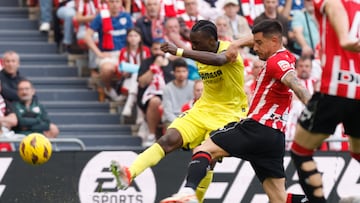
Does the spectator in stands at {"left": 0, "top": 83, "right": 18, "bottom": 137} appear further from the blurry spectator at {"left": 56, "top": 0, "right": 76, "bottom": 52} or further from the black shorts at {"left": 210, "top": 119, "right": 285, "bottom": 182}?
the black shorts at {"left": 210, "top": 119, "right": 285, "bottom": 182}

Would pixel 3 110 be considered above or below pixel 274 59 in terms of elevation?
below

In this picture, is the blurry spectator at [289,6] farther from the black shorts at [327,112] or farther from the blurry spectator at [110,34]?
the black shorts at [327,112]

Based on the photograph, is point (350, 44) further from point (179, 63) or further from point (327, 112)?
point (179, 63)

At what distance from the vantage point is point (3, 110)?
17.3 metres

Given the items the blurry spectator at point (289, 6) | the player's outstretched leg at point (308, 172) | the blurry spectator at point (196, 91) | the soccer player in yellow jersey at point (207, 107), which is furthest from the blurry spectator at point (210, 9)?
the player's outstretched leg at point (308, 172)

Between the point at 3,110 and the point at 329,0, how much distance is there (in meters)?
7.45

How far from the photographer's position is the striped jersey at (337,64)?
11031 millimetres

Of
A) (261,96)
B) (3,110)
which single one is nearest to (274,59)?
(261,96)

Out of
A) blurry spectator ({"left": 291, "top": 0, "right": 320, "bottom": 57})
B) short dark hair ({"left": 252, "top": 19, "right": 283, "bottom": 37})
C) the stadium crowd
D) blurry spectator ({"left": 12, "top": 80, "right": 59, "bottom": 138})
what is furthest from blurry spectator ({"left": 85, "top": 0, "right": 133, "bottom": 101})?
short dark hair ({"left": 252, "top": 19, "right": 283, "bottom": 37})

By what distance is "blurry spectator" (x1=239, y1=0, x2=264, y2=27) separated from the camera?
19.9 meters

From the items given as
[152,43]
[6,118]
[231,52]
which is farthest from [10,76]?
[231,52]

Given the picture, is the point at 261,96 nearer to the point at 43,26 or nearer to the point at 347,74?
the point at 347,74

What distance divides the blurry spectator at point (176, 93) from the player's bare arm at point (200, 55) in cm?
483

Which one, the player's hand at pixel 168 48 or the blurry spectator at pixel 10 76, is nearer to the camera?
the player's hand at pixel 168 48
